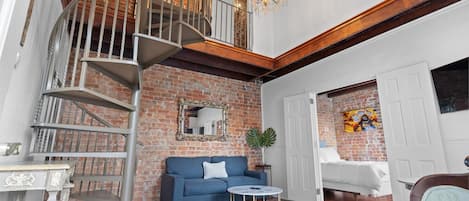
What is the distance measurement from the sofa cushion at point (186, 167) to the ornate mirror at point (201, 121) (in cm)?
47

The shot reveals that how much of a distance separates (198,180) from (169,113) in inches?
55.9

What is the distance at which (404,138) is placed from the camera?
3086mm

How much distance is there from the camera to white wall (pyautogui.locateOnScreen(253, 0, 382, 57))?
3.71 meters

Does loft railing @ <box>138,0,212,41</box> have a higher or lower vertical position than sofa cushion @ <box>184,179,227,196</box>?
higher

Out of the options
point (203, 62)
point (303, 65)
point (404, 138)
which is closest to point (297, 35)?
point (303, 65)

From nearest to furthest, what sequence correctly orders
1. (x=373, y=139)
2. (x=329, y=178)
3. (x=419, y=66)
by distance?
(x=419, y=66)
(x=329, y=178)
(x=373, y=139)

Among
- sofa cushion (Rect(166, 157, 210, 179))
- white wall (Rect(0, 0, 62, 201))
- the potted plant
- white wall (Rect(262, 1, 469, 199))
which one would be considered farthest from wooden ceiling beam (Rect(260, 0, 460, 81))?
white wall (Rect(0, 0, 62, 201))

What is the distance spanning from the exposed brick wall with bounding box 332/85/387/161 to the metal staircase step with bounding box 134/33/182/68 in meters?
5.75

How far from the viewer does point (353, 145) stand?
7090 millimetres

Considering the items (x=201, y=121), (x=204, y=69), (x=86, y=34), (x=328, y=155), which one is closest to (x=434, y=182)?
(x=201, y=121)

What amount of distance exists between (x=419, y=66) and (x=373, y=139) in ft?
13.9

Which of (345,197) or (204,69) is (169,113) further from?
(345,197)

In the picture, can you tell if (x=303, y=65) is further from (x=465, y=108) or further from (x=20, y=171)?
(x=20, y=171)

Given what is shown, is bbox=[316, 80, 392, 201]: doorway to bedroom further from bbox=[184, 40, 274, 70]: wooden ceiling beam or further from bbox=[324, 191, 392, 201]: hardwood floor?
bbox=[184, 40, 274, 70]: wooden ceiling beam
